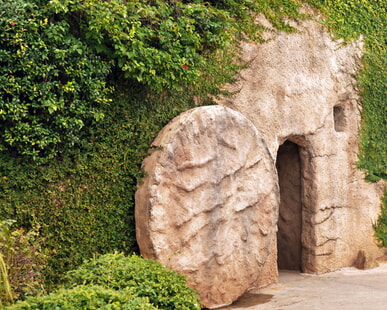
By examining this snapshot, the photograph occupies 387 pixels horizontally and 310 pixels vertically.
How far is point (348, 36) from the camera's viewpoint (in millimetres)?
8383

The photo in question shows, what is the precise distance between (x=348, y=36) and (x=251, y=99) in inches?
103

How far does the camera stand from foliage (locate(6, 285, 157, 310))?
3.42 metres

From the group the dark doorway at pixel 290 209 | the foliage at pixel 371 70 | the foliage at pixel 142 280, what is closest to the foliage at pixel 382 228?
the foliage at pixel 371 70

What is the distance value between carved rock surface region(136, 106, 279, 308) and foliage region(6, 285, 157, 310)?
62.0 inches

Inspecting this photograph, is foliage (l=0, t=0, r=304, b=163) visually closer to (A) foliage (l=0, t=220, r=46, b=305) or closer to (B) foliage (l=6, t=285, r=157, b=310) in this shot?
(A) foliage (l=0, t=220, r=46, b=305)

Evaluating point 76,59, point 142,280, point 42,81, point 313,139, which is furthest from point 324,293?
point 42,81

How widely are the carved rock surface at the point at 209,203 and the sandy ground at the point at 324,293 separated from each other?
0.33 m

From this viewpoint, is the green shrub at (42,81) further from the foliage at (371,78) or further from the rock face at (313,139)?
the foliage at (371,78)

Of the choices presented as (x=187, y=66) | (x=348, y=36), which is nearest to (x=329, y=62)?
(x=348, y=36)

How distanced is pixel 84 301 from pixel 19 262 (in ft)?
3.45

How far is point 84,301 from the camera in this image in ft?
11.6

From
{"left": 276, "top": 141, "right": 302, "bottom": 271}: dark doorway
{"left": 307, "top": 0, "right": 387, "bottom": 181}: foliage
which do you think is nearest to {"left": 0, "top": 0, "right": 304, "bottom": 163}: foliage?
{"left": 276, "top": 141, "right": 302, "bottom": 271}: dark doorway

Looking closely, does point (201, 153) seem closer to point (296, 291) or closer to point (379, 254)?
point (296, 291)

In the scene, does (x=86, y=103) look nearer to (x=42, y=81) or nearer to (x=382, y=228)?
(x=42, y=81)
